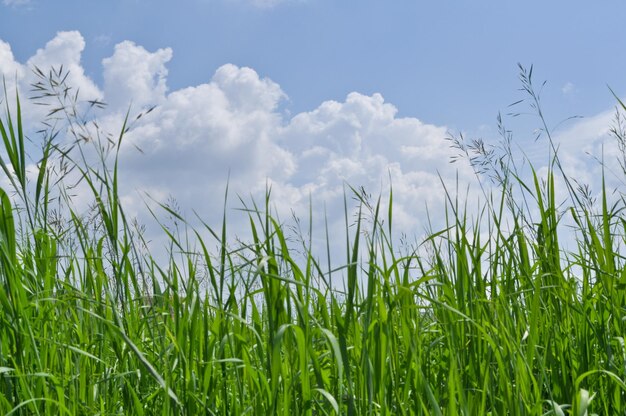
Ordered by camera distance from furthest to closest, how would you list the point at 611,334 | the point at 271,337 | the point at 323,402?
the point at 611,334, the point at 323,402, the point at 271,337

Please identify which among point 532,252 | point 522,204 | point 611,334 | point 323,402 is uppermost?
point 522,204

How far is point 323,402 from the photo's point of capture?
193cm

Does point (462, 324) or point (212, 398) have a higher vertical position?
point (462, 324)

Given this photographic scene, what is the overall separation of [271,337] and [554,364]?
963 mm

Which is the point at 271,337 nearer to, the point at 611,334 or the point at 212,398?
the point at 212,398

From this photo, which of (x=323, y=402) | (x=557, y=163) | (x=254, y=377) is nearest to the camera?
(x=254, y=377)

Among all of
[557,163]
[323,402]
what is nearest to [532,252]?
[557,163]

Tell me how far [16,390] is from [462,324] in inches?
47.0

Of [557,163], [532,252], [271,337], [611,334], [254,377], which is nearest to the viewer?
[271,337]

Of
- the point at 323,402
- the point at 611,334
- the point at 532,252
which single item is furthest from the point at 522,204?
the point at 323,402

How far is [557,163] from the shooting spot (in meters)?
2.63

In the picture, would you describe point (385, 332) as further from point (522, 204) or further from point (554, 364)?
point (522, 204)

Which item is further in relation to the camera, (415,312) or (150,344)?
(150,344)

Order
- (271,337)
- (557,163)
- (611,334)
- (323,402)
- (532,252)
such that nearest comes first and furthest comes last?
(271,337), (323,402), (611,334), (557,163), (532,252)
